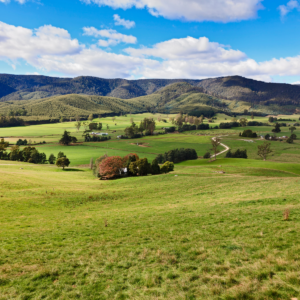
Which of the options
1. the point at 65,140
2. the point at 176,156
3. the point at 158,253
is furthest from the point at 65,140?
the point at 158,253

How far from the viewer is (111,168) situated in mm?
62562

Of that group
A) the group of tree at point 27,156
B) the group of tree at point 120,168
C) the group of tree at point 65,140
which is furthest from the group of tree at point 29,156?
the group of tree at point 65,140

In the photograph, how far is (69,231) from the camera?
17688 mm

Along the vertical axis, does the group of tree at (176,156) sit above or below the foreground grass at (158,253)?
below

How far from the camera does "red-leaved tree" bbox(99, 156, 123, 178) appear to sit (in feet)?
204

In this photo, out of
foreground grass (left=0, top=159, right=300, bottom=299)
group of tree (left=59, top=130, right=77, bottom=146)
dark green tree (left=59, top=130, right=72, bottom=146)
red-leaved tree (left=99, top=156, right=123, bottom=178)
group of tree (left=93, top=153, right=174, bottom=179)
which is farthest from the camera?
dark green tree (left=59, top=130, right=72, bottom=146)

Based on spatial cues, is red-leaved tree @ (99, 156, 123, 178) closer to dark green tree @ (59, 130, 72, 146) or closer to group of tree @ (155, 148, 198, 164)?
group of tree @ (155, 148, 198, 164)

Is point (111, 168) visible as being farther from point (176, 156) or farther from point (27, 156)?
point (27, 156)

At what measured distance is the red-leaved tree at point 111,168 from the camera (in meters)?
62.1

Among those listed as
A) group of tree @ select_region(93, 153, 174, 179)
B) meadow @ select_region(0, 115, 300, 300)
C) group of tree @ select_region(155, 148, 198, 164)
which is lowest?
group of tree @ select_region(155, 148, 198, 164)

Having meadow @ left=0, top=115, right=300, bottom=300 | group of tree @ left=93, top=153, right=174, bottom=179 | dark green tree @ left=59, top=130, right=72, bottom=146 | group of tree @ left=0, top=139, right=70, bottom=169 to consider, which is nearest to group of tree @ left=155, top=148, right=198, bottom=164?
group of tree @ left=93, top=153, right=174, bottom=179

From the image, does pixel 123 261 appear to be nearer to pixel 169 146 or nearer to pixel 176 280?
pixel 176 280

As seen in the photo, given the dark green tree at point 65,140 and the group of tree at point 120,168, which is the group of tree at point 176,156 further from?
the dark green tree at point 65,140

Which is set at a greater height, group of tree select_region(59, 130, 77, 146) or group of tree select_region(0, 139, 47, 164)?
group of tree select_region(59, 130, 77, 146)
